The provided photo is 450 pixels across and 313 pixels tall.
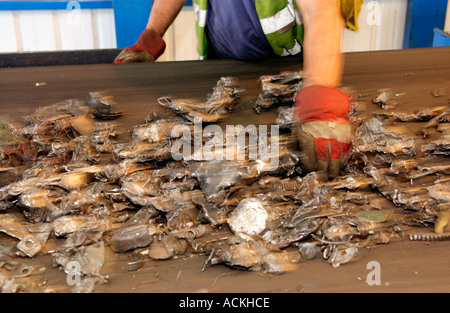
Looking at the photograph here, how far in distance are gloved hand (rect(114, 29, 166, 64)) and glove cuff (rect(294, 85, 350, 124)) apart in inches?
42.6

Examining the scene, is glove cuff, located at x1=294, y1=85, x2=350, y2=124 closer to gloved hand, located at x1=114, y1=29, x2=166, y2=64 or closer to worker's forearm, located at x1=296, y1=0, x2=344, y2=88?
worker's forearm, located at x1=296, y1=0, x2=344, y2=88

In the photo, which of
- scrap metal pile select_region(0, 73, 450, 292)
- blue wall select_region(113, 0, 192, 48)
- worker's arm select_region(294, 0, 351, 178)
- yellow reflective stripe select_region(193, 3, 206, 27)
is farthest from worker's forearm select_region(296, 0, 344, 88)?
blue wall select_region(113, 0, 192, 48)

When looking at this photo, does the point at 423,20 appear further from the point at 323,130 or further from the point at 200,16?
the point at 323,130

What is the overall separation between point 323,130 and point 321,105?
10 cm

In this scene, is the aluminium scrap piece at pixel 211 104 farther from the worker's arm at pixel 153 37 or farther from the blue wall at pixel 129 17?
the blue wall at pixel 129 17

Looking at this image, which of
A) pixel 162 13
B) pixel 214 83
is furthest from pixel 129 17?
pixel 214 83

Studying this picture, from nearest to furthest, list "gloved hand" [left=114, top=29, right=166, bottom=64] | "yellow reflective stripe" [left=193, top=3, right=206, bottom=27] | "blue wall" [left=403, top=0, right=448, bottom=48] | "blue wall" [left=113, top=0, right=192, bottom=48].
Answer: "yellow reflective stripe" [left=193, top=3, right=206, bottom=27]
"gloved hand" [left=114, top=29, right=166, bottom=64]
"blue wall" [left=113, top=0, right=192, bottom=48]
"blue wall" [left=403, top=0, right=448, bottom=48]

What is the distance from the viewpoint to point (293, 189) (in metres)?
1.34

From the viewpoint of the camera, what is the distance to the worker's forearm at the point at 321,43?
1527mm

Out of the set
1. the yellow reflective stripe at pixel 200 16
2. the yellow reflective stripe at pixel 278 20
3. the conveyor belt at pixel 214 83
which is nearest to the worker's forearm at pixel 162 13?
the yellow reflective stripe at pixel 200 16

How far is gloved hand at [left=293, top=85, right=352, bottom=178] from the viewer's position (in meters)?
1.36

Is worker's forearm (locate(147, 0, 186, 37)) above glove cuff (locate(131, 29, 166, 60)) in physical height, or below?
above
